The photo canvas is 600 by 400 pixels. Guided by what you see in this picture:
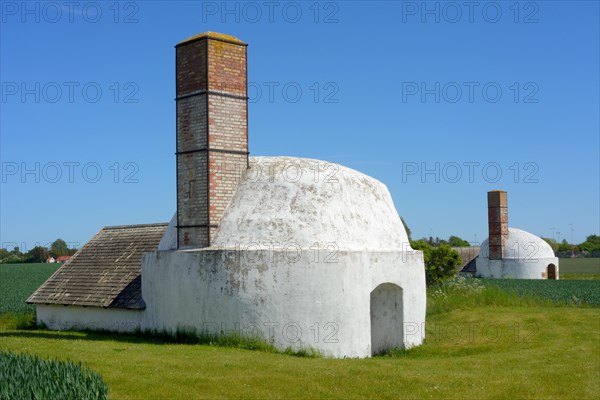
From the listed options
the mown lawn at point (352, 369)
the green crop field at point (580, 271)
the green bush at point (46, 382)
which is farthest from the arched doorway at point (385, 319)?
the green crop field at point (580, 271)

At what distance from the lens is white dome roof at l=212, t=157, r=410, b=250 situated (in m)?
15.9

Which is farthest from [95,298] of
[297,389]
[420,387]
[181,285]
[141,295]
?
[420,387]

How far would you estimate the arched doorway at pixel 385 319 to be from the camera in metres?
17.7

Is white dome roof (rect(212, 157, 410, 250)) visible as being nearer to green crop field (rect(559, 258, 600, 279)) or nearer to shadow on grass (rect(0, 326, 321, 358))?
shadow on grass (rect(0, 326, 321, 358))

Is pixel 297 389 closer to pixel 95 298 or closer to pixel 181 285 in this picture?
pixel 181 285

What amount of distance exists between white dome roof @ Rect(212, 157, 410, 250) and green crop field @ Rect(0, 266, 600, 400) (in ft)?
8.92

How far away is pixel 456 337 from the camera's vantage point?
18.4 metres

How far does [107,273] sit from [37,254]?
7973 cm

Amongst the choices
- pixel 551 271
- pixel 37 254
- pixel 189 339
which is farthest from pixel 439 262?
pixel 37 254

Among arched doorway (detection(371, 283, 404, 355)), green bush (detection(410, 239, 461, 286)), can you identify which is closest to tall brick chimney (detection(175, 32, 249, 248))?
arched doorway (detection(371, 283, 404, 355))

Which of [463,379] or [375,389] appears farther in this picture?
[463,379]

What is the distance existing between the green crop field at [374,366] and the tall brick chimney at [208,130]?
316 cm

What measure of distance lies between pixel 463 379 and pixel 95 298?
11.1 meters

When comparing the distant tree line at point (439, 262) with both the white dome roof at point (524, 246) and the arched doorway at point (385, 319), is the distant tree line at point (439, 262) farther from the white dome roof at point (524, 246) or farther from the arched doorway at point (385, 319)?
the arched doorway at point (385, 319)
